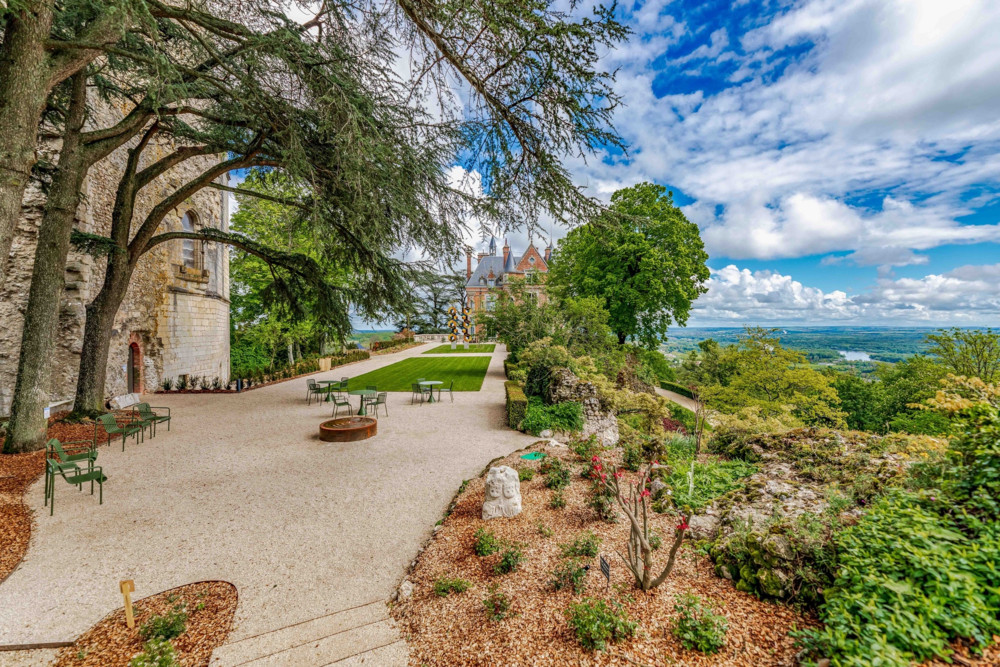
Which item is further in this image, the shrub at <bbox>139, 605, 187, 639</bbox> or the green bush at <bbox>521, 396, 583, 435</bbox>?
the green bush at <bbox>521, 396, 583, 435</bbox>

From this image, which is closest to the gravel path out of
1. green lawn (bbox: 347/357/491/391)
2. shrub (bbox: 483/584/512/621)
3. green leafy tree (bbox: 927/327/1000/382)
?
shrub (bbox: 483/584/512/621)

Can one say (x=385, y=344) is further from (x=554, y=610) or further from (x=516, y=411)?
(x=554, y=610)

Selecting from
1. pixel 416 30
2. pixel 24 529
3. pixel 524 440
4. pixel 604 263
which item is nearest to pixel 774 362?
pixel 604 263

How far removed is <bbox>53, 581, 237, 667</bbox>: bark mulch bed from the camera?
312 cm

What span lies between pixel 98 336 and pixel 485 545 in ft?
36.7

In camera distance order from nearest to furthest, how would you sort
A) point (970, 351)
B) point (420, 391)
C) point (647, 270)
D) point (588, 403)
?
point (588, 403)
point (420, 391)
point (970, 351)
point (647, 270)

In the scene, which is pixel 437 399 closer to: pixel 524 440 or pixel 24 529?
pixel 524 440

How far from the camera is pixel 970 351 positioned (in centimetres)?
1652

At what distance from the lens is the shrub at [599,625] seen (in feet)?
9.36

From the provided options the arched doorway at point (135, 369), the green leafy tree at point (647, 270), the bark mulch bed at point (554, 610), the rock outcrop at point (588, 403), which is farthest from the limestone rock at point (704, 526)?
the arched doorway at point (135, 369)

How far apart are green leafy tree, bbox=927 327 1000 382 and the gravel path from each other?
20.1 meters

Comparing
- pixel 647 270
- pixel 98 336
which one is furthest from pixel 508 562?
pixel 647 270

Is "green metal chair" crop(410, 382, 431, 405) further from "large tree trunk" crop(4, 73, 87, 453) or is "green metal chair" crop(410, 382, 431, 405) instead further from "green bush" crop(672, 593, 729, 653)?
"green bush" crop(672, 593, 729, 653)

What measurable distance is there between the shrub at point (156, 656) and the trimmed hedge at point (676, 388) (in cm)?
2349
